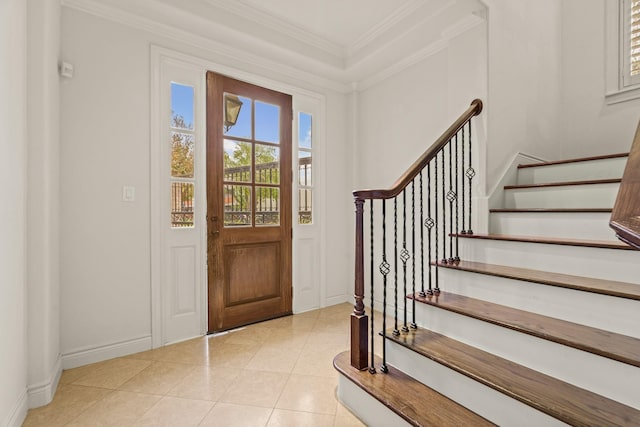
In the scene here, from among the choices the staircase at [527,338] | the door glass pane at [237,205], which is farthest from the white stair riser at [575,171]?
the door glass pane at [237,205]

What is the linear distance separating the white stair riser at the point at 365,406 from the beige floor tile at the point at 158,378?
1.10 metres

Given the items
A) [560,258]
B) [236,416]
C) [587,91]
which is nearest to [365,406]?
[236,416]

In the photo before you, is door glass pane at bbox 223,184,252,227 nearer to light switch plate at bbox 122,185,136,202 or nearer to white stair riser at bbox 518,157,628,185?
light switch plate at bbox 122,185,136,202

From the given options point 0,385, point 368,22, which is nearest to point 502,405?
point 0,385

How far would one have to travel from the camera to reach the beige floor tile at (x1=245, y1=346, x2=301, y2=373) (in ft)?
7.17

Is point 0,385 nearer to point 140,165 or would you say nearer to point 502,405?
point 140,165

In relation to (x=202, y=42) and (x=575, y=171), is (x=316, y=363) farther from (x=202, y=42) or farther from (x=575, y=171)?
(x=202, y=42)

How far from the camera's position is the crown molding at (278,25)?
259cm

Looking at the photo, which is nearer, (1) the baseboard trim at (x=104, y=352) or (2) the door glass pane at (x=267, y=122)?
(1) the baseboard trim at (x=104, y=352)

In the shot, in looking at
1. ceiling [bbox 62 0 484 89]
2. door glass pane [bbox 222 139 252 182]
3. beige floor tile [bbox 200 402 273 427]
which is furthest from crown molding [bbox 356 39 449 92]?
beige floor tile [bbox 200 402 273 427]

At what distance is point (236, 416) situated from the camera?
5.52 ft

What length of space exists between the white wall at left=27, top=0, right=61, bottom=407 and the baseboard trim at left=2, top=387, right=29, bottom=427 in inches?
2.3

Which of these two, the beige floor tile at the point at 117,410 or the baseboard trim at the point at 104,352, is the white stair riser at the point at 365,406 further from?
the baseboard trim at the point at 104,352

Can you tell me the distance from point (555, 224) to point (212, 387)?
2.39 m
